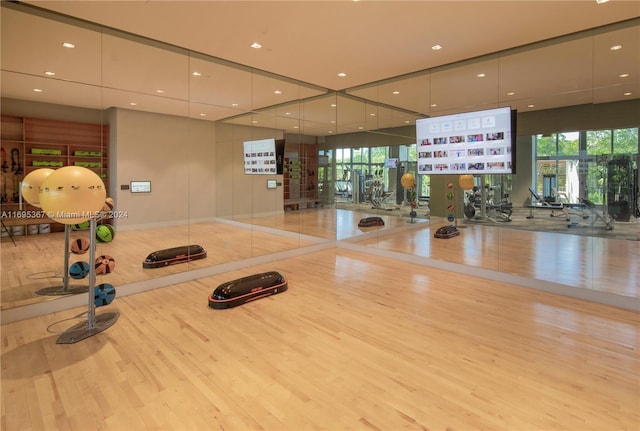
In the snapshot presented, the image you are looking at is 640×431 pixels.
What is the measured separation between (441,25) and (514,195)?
275 cm

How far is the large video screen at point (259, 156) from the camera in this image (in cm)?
658

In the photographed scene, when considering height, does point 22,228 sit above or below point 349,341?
above

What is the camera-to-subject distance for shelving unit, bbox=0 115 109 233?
12.7 ft

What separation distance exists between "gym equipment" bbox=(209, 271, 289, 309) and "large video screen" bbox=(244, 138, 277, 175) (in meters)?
2.38

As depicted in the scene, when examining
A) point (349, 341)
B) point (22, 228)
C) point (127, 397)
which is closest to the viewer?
point (127, 397)

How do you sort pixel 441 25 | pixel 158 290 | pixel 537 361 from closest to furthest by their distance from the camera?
pixel 537 361, pixel 441 25, pixel 158 290

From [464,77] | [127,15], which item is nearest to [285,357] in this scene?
[127,15]

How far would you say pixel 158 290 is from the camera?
509 centimetres

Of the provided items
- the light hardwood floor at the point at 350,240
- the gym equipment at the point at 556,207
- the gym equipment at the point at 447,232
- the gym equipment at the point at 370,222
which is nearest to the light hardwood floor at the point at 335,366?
the light hardwood floor at the point at 350,240

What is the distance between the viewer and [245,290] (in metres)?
4.61

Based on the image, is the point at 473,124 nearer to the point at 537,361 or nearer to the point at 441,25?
the point at 441,25

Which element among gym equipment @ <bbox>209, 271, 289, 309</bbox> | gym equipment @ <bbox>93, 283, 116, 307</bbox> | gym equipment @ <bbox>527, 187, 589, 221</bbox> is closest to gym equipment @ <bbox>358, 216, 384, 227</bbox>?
gym equipment @ <bbox>527, 187, 589, 221</bbox>

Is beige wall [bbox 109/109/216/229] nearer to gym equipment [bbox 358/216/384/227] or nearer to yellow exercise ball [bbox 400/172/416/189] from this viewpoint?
gym equipment [bbox 358/216/384/227]

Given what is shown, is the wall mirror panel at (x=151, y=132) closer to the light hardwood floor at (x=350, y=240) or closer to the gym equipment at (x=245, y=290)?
the light hardwood floor at (x=350, y=240)
